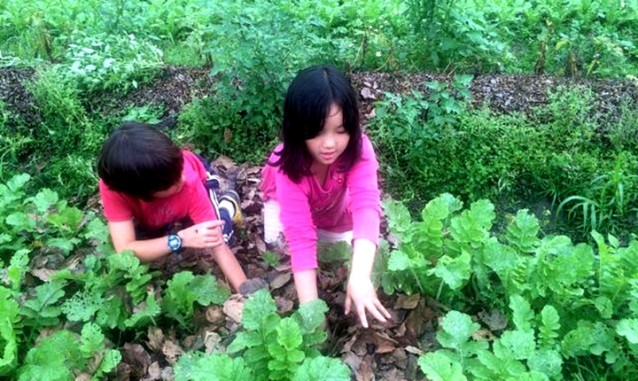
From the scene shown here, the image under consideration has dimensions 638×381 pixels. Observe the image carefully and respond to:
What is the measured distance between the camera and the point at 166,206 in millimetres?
3100

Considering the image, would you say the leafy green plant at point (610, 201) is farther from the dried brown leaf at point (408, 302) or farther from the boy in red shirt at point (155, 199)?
the boy in red shirt at point (155, 199)

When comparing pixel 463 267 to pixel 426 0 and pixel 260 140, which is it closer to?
pixel 260 140

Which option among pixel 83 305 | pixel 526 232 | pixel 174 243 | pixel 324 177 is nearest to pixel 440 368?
pixel 526 232

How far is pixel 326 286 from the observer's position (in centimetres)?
304

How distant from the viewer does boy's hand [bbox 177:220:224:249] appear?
9.57ft

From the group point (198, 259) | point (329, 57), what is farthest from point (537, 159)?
point (198, 259)

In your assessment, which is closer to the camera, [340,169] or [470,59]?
[340,169]

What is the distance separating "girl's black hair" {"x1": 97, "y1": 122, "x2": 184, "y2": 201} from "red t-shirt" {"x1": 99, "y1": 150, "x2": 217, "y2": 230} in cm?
17

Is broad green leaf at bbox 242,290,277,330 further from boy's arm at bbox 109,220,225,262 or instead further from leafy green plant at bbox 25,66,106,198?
leafy green plant at bbox 25,66,106,198

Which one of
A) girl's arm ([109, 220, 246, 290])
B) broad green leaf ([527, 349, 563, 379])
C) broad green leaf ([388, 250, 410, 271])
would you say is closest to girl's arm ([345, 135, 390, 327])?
broad green leaf ([388, 250, 410, 271])

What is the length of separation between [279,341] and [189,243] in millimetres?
886

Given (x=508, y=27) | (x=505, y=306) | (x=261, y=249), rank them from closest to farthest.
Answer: (x=505, y=306) < (x=261, y=249) < (x=508, y=27)

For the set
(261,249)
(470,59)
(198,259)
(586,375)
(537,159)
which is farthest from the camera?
(470,59)

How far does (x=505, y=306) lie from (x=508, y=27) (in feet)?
10.4
